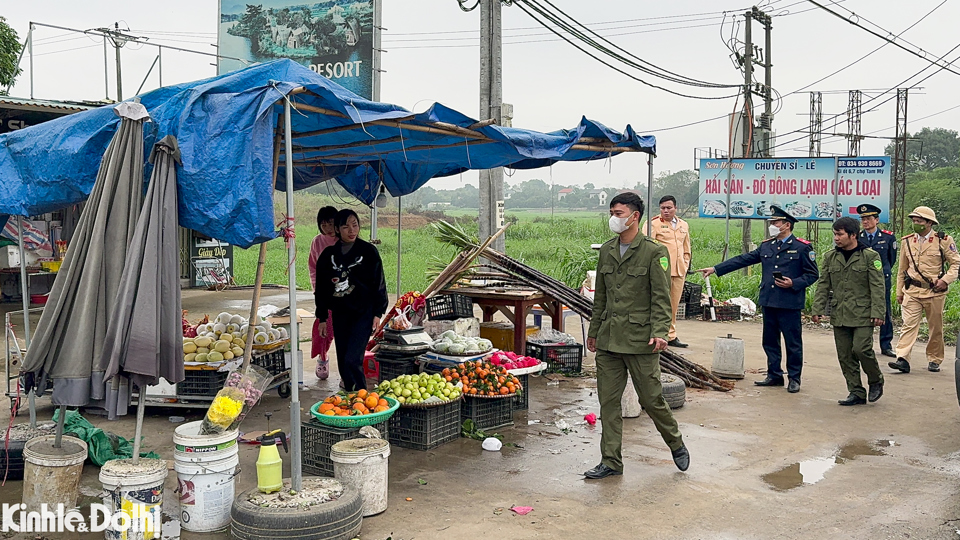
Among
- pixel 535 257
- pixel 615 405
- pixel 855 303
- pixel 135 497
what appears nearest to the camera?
pixel 135 497

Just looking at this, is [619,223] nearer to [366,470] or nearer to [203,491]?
[366,470]

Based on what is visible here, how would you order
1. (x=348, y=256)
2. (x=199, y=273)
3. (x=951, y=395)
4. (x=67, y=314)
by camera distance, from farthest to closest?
(x=199, y=273) → (x=951, y=395) → (x=348, y=256) → (x=67, y=314)

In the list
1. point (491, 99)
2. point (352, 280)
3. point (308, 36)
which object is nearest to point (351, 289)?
point (352, 280)

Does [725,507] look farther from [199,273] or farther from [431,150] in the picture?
[199,273]

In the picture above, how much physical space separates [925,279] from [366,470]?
24.4 ft

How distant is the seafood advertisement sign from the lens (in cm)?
1538

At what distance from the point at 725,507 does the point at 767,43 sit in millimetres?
19076

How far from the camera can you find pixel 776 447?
6469mm

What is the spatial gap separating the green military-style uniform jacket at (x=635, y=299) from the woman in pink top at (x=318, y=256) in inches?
132

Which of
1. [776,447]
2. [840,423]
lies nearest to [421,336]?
[776,447]

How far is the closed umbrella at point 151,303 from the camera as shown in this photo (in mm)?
4473

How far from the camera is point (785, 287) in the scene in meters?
8.25

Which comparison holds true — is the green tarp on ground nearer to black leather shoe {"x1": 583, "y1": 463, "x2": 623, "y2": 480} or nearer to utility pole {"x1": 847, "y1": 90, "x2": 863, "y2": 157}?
black leather shoe {"x1": 583, "y1": 463, "x2": 623, "y2": 480}

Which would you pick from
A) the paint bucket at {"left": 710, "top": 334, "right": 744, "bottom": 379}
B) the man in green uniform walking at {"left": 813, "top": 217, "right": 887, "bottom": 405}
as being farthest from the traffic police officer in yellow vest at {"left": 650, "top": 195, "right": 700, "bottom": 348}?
the man in green uniform walking at {"left": 813, "top": 217, "right": 887, "bottom": 405}
